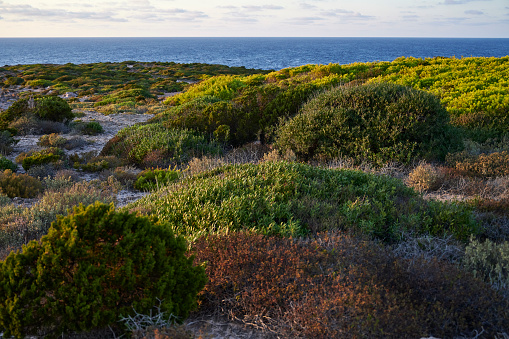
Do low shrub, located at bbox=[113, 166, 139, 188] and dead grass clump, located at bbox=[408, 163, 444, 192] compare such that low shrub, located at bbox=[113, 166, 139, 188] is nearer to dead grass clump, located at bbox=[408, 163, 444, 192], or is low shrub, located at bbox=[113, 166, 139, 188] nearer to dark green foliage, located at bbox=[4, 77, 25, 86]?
dead grass clump, located at bbox=[408, 163, 444, 192]

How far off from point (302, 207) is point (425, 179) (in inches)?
122

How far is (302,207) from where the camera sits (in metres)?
4.24

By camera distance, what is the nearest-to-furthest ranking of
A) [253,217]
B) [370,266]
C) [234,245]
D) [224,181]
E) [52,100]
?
[370,266]
[234,245]
[253,217]
[224,181]
[52,100]

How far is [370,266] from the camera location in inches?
115

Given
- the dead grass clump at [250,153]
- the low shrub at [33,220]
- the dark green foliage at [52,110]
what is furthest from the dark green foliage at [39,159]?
the dark green foliage at [52,110]

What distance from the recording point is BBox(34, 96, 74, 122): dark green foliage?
516 inches

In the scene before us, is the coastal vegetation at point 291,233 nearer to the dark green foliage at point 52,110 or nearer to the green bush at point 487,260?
the green bush at point 487,260

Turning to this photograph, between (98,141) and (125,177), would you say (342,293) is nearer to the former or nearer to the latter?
(125,177)

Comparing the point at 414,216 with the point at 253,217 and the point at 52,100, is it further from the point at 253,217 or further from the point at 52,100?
the point at 52,100

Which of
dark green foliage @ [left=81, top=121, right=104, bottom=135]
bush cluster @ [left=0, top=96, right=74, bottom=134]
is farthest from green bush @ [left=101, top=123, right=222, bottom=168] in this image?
bush cluster @ [left=0, top=96, right=74, bottom=134]

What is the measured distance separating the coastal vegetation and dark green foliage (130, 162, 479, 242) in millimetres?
24

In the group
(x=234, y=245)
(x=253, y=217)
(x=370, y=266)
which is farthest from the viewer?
(x=253, y=217)

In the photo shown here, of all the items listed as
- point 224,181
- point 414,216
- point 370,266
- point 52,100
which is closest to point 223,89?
point 52,100

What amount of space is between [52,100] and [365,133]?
1200 cm
